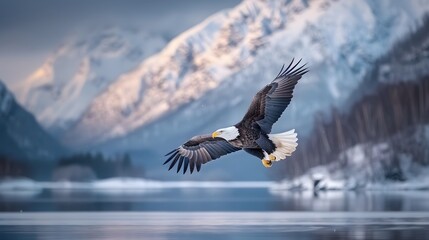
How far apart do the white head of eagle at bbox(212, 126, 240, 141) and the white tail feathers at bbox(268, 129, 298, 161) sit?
926 mm

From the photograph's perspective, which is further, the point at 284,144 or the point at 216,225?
the point at 216,225

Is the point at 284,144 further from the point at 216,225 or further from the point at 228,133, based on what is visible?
the point at 216,225

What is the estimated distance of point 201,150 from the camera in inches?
1375

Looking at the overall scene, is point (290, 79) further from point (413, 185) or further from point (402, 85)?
point (402, 85)

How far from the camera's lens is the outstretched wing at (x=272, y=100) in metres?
32.5

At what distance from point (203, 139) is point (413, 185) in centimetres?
7118

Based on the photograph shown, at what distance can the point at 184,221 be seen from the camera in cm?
5588

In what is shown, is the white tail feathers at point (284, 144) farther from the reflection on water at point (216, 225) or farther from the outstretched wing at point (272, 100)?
the reflection on water at point (216, 225)

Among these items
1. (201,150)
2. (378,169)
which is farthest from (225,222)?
(378,169)

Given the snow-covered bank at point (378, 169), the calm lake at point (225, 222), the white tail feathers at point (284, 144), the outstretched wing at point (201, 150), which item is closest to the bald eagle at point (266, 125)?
the white tail feathers at point (284, 144)

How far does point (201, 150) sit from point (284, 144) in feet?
10.3

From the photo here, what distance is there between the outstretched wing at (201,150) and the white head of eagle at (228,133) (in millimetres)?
1711

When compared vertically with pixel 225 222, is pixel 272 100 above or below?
below

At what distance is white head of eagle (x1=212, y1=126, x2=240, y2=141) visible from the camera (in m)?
32.6
